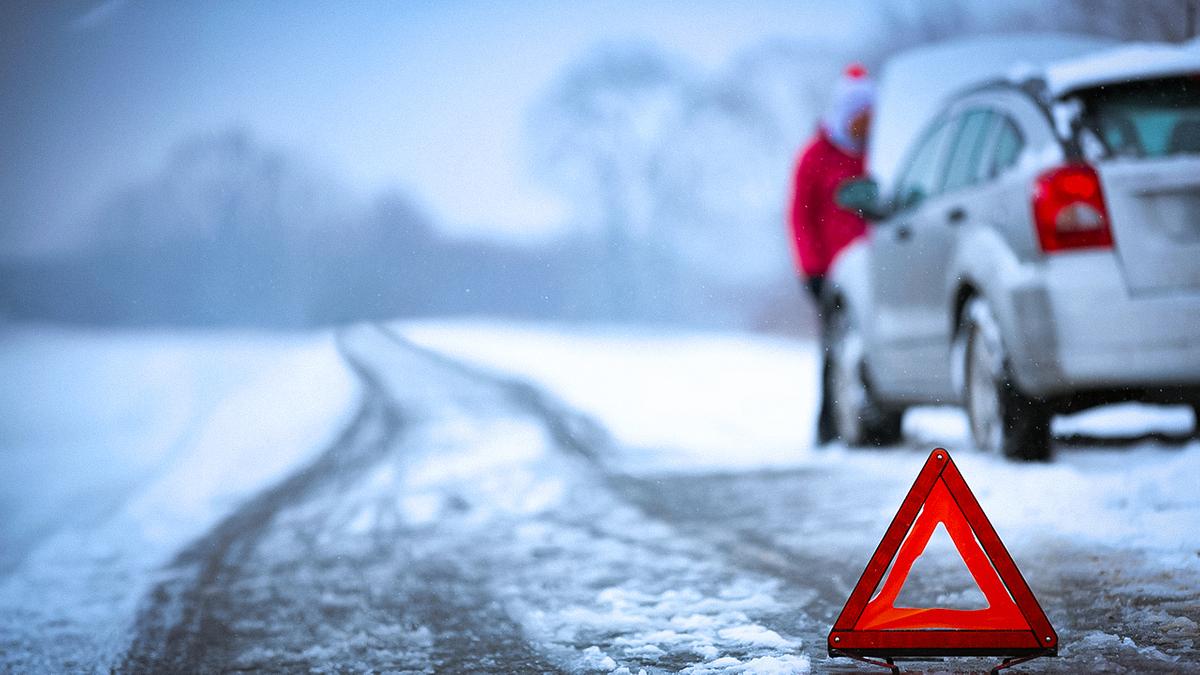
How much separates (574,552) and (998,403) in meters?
2.04

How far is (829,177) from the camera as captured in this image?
31.6 ft

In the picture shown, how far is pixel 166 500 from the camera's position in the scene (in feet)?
28.7

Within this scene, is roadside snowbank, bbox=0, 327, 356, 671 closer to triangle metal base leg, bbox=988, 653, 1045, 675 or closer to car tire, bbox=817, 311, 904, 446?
car tire, bbox=817, 311, 904, 446

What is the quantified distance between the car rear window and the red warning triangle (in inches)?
126

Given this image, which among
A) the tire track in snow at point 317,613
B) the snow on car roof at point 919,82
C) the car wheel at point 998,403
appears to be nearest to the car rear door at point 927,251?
the car wheel at point 998,403

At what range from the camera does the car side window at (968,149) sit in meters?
7.10

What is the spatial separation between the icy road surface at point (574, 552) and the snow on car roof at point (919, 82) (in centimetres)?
190

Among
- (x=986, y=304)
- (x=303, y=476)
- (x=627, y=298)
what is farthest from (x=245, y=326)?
(x=986, y=304)

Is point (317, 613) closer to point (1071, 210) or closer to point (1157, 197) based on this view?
point (1071, 210)

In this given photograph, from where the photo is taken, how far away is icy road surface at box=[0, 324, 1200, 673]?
429cm

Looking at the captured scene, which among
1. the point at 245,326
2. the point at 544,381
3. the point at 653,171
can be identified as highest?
the point at 653,171

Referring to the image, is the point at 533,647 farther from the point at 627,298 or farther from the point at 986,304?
the point at 627,298

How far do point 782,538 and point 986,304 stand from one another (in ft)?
5.02

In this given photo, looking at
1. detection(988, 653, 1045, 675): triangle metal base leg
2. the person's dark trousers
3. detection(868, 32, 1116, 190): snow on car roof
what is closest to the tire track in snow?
detection(988, 653, 1045, 675): triangle metal base leg
